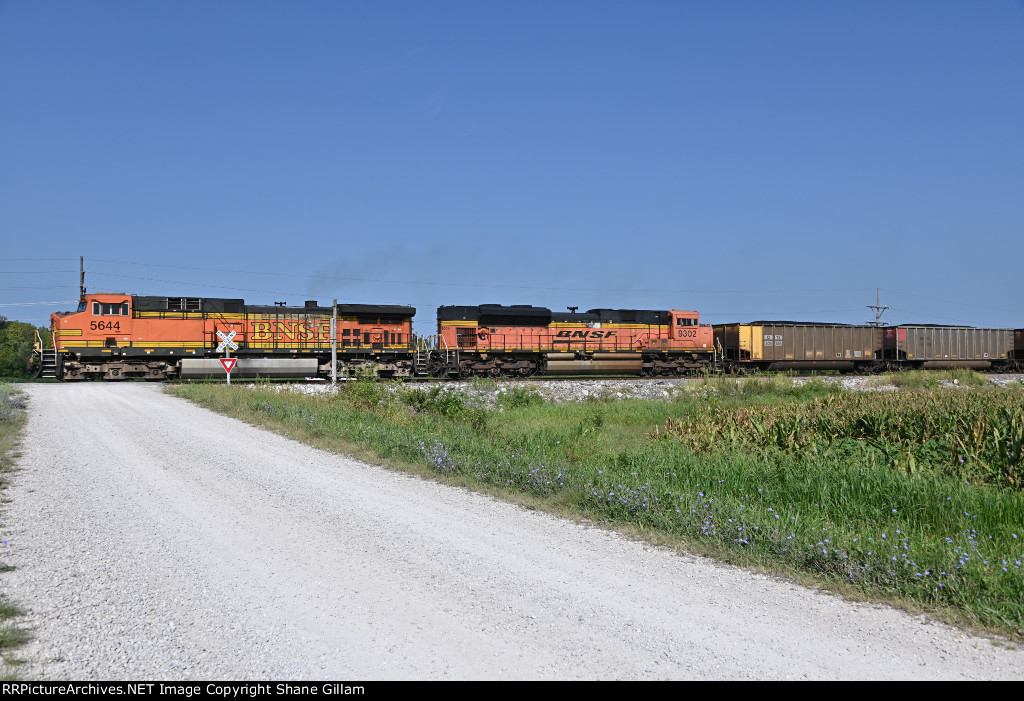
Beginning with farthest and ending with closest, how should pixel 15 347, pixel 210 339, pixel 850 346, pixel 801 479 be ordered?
pixel 15 347 < pixel 850 346 < pixel 210 339 < pixel 801 479

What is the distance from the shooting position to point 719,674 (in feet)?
12.6

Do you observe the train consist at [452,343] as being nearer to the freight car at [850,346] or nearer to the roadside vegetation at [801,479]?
the freight car at [850,346]

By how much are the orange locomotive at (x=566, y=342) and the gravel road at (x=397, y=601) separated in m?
27.8

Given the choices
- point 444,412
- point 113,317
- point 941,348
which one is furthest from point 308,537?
point 941,348

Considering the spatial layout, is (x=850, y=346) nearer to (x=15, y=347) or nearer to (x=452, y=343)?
(x=452, y=343)

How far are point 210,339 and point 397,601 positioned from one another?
30983mm

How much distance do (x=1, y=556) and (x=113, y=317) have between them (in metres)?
28.7

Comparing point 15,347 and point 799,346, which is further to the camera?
point 15,347

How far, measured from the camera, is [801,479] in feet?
28.9

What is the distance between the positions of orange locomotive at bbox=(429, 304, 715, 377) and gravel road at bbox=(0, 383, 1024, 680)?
27.8 metres

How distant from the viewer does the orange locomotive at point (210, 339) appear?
102 ft

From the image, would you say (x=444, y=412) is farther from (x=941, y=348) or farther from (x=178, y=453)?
(x=941, y=348)

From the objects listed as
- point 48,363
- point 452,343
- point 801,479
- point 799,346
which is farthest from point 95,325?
point 799,346

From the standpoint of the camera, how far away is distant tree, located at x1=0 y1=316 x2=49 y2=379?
5800 centimetres
